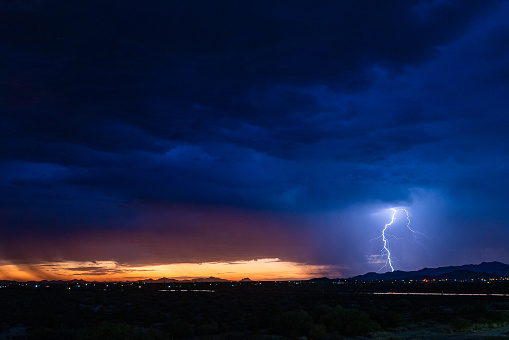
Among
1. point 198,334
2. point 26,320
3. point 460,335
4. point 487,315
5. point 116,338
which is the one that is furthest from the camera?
point 26,320

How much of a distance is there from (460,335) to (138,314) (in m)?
30.8

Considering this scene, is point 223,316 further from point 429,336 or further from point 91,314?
point 429,336

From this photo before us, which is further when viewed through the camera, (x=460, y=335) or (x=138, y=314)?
(x=138, y=314)

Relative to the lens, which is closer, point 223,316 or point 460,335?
point 460,335

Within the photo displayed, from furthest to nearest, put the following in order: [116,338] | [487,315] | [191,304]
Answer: [191,304] < [487,315] < [116,338]

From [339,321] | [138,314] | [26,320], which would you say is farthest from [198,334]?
[26,320]

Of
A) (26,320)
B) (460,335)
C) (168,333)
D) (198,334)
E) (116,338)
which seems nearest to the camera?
(116,338)

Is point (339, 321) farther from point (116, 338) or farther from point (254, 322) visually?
point (116, 338)

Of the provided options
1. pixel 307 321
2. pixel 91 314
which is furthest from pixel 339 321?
pixel 91 314

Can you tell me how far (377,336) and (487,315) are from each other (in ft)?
46.1

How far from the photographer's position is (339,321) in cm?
3306

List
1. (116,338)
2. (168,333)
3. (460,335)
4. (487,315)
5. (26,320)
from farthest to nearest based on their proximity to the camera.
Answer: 1. (26,320)
2. (487,315)
3. (168,333)
4. (460,335)
5. (116,338)

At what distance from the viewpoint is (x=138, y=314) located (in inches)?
1797

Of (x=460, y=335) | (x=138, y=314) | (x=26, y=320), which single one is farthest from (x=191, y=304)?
(x=460, y=335)
